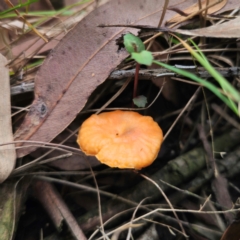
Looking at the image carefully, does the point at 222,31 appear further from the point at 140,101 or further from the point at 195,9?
the point at 140,101

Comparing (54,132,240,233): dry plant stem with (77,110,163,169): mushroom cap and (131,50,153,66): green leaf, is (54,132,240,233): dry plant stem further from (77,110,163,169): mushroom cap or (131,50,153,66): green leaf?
(131,50,153,66): green leaf

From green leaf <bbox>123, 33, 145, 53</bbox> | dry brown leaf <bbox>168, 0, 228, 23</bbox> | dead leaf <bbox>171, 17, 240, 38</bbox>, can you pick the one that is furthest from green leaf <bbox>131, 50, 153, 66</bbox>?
dry brown leaf <bbox>168, 0, 228, 23</bbox>

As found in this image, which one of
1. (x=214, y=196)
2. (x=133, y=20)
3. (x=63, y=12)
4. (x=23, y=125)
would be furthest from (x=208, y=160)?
(x=63, y=12)

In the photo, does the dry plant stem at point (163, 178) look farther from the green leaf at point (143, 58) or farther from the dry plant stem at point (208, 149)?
the green leaf at point (143, 58)

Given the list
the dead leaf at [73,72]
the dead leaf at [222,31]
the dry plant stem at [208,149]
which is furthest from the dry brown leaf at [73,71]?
the dry plant stem at [208,149]

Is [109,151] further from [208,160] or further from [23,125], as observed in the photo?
[208,160]
